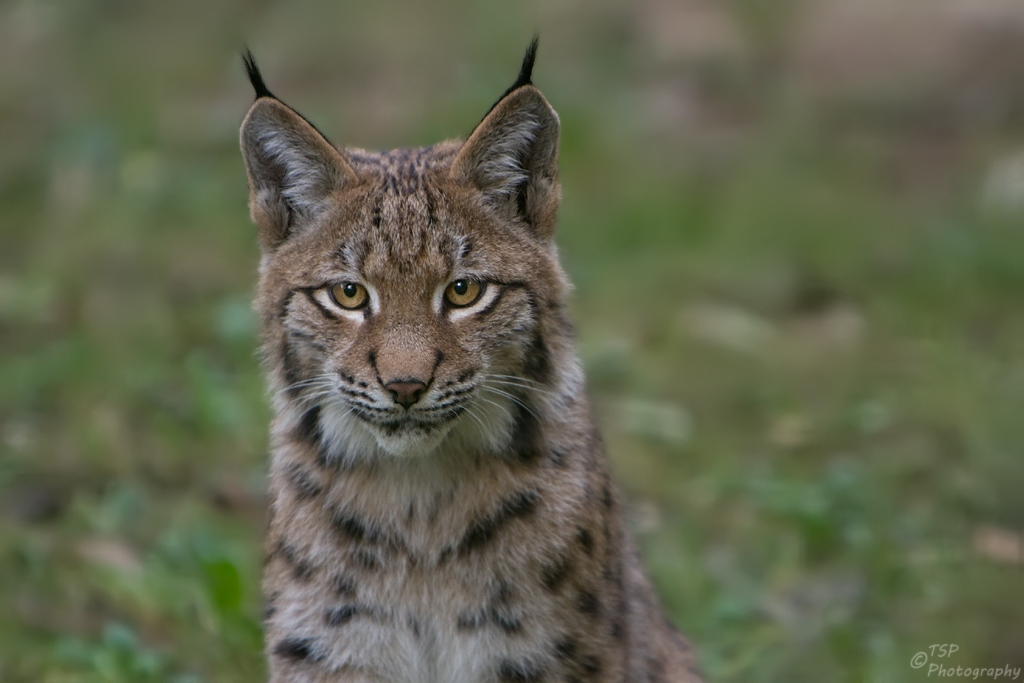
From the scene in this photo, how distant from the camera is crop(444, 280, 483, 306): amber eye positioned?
15.0 feet

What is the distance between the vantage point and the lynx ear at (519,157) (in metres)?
4.68

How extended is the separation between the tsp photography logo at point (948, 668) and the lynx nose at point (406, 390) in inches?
89.4

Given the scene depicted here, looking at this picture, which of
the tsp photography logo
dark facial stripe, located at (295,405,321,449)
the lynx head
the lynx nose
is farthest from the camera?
the tsp photography logo

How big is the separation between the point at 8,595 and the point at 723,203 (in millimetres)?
A: 6064

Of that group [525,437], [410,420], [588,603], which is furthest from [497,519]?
[410,420]

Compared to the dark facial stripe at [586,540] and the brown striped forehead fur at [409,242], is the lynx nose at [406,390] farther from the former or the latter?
the dark facial stripe at [586,540]

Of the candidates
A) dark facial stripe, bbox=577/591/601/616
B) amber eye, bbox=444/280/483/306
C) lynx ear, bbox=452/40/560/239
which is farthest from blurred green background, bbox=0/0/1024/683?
lynx ear, bbox=452/40/560/239

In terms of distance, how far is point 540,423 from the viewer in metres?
4.79

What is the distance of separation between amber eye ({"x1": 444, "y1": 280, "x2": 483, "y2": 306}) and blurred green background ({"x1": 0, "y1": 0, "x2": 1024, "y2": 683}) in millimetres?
2020

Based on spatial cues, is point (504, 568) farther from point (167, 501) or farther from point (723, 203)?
point (723, 203)

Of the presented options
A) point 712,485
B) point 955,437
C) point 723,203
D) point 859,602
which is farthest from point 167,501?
point 723,203

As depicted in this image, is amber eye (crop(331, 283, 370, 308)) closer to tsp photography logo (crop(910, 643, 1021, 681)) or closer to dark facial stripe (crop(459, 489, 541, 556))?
dark facial stripe (crop(459, 489, 541, 556))

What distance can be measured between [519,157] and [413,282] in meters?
0.60

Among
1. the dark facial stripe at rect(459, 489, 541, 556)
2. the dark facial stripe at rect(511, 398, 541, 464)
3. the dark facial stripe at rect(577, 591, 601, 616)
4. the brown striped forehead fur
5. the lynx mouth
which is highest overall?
the brown striped forehead fur
